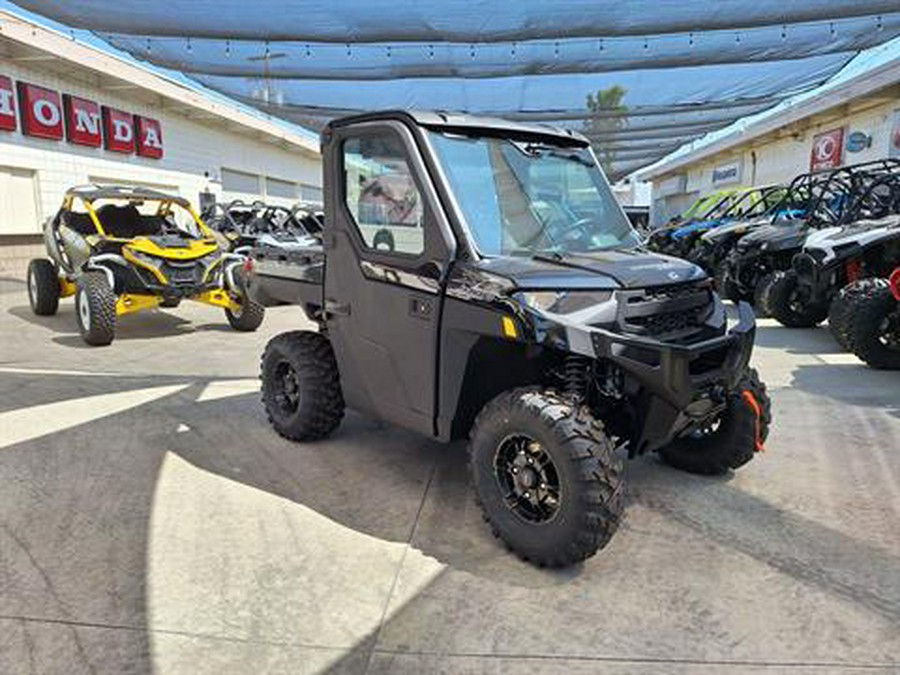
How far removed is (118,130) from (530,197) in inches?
593

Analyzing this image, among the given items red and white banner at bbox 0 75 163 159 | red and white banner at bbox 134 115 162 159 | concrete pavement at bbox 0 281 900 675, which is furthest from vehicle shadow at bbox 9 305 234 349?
red and white banner at bbox 134 115 162 159

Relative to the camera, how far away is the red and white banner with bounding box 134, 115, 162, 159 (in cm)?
1661

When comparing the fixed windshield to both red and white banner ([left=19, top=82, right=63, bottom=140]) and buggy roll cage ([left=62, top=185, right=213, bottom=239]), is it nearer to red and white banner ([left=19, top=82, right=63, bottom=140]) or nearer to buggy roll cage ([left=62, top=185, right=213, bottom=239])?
buggy roll cage ([left=62, top=185, right=213, bottom=239])

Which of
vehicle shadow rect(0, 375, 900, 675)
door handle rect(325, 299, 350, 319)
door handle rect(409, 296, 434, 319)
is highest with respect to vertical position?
door handle rect(409, 296, 434, 319)

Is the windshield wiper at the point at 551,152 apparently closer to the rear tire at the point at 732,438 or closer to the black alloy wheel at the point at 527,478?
the rear tire at the point at 732,438

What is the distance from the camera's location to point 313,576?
2.83m

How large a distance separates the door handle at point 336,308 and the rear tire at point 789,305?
6.41m

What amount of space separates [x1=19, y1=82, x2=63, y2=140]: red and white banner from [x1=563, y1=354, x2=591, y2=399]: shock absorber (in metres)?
13.7

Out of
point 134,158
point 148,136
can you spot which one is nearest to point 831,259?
point 134,158

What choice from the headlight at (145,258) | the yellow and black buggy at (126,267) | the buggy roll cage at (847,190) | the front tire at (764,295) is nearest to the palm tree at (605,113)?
the buggy roll cage at (847,190)

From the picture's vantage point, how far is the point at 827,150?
57.9 ft

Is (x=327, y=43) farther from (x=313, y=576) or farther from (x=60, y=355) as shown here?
(x=313, y=576)

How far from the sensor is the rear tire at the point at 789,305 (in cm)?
831

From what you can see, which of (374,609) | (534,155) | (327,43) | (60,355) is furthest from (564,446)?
(327,43)
